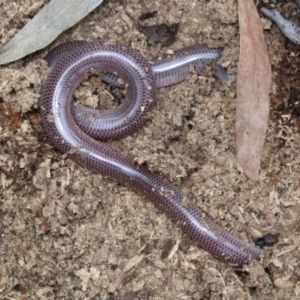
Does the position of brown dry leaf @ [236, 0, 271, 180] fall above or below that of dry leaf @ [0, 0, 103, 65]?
below

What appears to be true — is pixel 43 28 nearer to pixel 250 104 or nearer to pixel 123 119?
pixel 123 119

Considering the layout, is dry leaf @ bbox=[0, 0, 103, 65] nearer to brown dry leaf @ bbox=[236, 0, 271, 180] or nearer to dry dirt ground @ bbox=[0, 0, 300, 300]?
dry dirt ground @ bbox=[0, 0, 300, 300]

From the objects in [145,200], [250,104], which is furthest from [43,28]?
[250,104]

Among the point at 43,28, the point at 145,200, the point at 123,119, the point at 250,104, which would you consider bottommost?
the point at 145,200

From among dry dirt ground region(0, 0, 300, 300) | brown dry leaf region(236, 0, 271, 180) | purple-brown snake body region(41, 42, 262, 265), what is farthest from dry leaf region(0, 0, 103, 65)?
brown dry leaf region(236, 0, 271, 180)

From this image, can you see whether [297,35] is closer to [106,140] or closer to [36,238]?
[106,140]

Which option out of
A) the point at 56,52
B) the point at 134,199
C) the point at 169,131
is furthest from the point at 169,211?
the point at 56,52

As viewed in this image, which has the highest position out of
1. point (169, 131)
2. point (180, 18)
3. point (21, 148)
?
point (180, 18)
